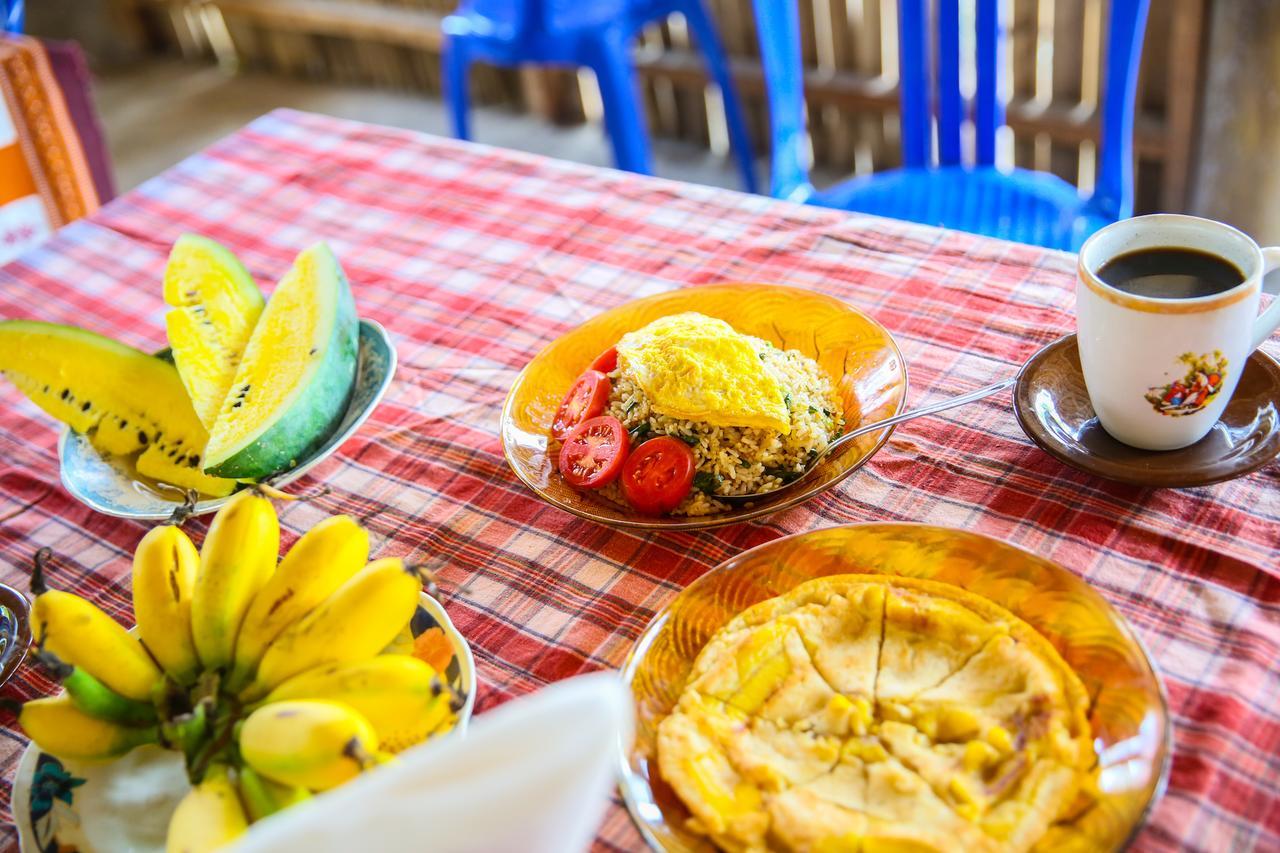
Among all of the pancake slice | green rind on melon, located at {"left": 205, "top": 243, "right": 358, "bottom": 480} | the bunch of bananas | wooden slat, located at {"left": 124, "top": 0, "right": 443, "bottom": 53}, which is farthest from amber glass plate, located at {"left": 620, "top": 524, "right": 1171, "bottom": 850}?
wooden slat, located at {"left": 124, "top": 0, "right": 443, "bottom": 53}

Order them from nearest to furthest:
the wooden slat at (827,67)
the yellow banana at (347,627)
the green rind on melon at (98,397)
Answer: the yellow banana at (347,627) → the green rind on melon at (98,397) → the wooden slat at (827,67)

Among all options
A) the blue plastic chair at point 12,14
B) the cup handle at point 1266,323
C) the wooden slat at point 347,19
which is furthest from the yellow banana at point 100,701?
the wooden slat at point 347,19

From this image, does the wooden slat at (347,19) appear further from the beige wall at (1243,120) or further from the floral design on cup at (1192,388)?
the floral design on cup at (1192,388)

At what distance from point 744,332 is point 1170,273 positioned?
1.39 feet

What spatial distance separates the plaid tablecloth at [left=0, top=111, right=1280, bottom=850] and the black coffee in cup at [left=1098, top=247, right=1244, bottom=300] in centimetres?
17

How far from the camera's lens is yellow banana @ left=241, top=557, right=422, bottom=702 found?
0.73m

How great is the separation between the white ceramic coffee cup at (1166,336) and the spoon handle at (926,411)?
0.12 meters

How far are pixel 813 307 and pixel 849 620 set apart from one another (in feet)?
1.43

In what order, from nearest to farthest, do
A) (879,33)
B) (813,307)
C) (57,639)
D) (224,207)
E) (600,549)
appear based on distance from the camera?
(57,639) → (600,549) → (813,307) → (224,207) → (879,33)

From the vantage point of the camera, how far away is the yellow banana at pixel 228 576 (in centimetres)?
77

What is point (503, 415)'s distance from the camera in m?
1.08

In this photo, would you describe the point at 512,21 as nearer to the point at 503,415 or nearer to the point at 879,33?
the point at 879,33

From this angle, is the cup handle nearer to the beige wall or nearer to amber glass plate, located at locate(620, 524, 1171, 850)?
amber glass plate, located at locate(620, 524, 1171, 850)

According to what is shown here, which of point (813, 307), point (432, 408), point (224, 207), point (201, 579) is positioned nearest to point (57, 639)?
point (201, 579)
